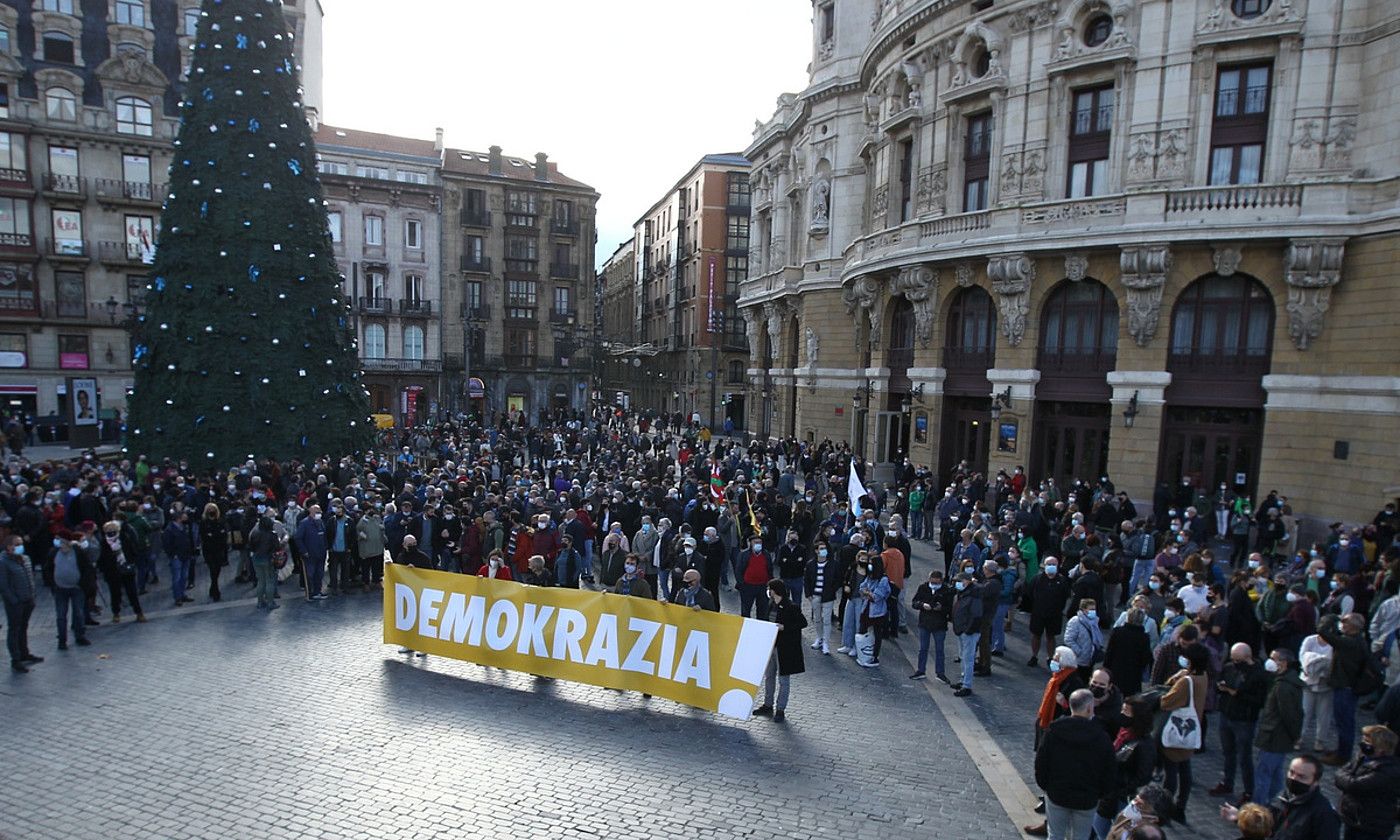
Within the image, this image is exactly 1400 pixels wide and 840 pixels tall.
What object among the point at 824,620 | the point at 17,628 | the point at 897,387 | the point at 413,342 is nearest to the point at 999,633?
the point at 824,620

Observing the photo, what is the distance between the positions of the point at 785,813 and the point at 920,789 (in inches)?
64.9

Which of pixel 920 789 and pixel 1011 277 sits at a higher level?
pixel 1011 277

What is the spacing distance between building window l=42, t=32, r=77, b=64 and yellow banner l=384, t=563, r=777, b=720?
44409 millimetres

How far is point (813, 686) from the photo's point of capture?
11.3 meters

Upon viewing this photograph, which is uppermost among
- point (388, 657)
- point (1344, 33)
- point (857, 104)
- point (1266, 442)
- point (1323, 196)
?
point (857, 104)

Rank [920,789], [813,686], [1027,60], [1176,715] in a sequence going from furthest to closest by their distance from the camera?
[1027,60]
[813,686]
[920,789]
[1176,715]

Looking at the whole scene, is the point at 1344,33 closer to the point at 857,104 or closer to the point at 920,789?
the point at 857,104

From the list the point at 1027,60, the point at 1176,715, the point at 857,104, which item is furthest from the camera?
the point at 857,104

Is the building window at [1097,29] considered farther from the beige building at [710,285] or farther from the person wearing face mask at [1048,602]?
the beige building at [710,285]

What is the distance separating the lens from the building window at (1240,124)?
22.0 metres

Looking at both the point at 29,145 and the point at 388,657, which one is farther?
the point at 29,145

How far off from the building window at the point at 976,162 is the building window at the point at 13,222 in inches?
1786

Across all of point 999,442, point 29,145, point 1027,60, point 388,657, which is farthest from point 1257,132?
point 29,145

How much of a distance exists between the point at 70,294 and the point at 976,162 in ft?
148
